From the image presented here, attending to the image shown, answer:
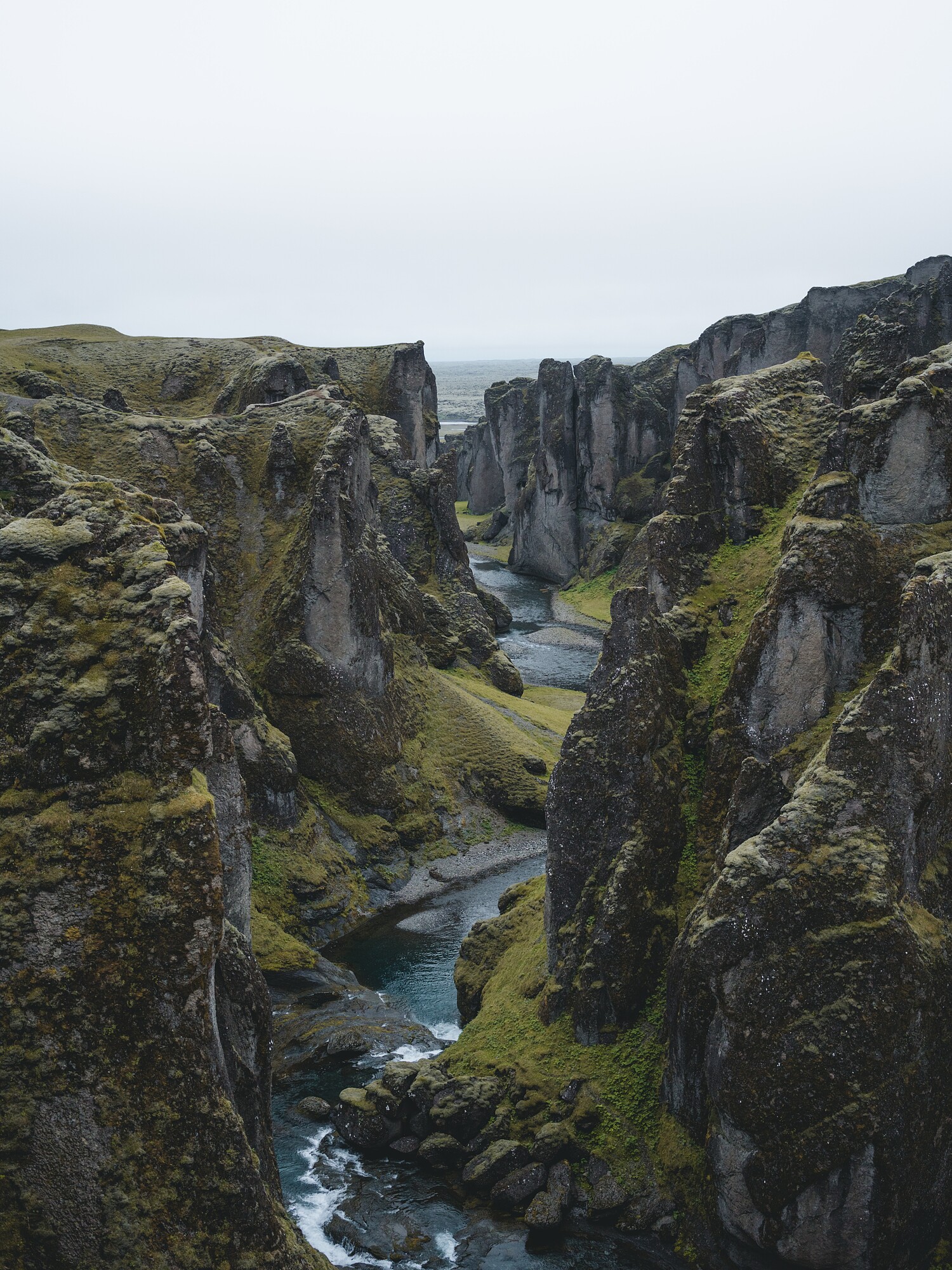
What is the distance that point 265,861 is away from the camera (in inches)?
2094

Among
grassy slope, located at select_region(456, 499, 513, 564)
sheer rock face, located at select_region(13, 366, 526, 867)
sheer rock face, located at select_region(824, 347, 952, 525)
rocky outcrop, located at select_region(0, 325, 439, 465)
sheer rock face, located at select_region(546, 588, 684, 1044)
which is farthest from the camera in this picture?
grassy slope, located at select_region(456, 499, 513, 564)

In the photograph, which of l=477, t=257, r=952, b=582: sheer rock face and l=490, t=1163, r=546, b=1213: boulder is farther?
l=477, t=257, r=952, b=582: sheer rock face

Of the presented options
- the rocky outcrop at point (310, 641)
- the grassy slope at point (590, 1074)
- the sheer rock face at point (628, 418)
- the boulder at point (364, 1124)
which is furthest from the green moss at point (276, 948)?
the sheer rock face at point (628, 418)

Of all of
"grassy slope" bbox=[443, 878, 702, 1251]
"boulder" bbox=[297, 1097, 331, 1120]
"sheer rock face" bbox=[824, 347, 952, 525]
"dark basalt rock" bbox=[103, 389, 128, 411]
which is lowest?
"boulder" bbox=[297, 1097, 331, 1120]

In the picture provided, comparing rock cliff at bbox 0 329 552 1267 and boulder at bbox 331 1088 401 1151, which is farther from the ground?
rock cliff at bbox 0 329 552 1267

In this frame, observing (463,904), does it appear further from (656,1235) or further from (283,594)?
(656,1235)

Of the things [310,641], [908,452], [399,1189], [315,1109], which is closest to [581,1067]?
[399,1189]

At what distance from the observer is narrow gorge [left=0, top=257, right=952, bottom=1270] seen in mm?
19766

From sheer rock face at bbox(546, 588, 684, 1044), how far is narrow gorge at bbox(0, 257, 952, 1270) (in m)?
0.13

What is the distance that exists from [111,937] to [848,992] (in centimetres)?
1705

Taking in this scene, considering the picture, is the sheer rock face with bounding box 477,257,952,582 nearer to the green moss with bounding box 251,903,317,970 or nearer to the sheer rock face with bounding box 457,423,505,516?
the sheer rock face with bounding box 457,423,505,516

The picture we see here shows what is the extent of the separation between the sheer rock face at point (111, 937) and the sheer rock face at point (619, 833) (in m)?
14.6

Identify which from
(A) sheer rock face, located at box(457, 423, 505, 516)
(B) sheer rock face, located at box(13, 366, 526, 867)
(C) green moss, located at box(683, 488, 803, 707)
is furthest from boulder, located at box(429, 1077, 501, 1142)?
(A) sheer rock face, located at box(457, 423, 505, 516)

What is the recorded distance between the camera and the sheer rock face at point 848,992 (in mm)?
25297
